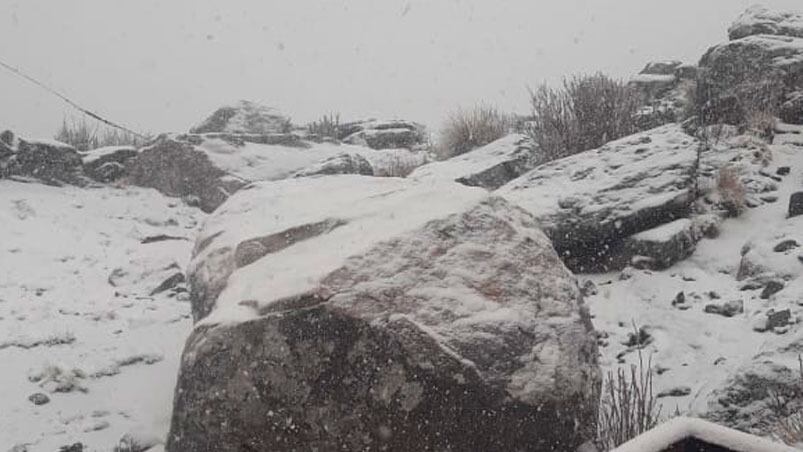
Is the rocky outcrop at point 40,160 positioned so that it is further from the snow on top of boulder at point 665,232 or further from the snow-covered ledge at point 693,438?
the snow-covered ledge at point 693,438

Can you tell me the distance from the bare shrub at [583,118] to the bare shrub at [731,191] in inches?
68.7

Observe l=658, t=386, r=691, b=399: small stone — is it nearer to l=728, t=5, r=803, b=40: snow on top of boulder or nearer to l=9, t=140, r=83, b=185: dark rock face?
l=728, t=5, r=803, b=40: snow on top of boulder

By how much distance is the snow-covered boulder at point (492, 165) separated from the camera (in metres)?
6.61

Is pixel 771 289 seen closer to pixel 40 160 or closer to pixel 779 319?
pixel 779 319

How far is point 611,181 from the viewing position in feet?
17.0

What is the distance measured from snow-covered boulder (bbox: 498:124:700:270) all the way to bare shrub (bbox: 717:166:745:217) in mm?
258

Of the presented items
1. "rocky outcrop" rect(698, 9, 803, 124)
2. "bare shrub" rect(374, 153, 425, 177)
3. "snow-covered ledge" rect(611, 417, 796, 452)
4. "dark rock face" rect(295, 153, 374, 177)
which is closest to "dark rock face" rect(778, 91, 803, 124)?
"rocky outcrop" rect(698, 9, 803, 124)

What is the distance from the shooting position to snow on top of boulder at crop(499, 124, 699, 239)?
16.2 ft

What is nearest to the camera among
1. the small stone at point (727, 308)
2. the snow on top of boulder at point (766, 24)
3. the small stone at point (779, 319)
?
the small stone at point (779, 319)

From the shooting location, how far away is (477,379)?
2418 mm

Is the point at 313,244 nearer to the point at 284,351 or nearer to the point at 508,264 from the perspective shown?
the point at 284,351

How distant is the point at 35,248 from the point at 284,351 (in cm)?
483

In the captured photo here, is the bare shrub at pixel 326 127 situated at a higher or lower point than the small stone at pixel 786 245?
higher

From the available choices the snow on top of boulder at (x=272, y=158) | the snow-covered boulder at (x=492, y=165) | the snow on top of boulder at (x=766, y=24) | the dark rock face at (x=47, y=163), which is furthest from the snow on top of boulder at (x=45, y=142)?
the snow on top of boulder at (x=766, y=24)
